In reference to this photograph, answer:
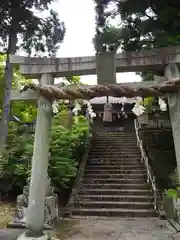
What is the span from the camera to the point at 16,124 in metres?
12.6

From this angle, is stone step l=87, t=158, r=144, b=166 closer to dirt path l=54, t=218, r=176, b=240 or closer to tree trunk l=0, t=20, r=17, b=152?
dirt path l=54, t=218, r=176, b=240

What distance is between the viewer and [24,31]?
12430mm

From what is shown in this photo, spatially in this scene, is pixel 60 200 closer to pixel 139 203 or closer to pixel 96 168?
pixel 96 168

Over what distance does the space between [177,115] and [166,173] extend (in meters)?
7.30

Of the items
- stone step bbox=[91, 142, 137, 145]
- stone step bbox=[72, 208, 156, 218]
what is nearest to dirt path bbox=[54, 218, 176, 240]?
stone step bbox=[72, 208, 156, 218]

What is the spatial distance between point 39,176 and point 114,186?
472 centimetres

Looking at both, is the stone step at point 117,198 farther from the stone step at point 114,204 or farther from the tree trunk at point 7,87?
the tree trunk at point 7,87

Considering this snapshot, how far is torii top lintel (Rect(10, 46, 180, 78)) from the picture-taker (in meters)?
4.49

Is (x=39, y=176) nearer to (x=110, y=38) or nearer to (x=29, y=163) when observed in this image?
(x=29, y=163)

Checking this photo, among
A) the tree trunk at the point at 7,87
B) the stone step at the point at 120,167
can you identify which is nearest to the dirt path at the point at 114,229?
the stone step at the point at 120,167

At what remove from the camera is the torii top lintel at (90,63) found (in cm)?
449

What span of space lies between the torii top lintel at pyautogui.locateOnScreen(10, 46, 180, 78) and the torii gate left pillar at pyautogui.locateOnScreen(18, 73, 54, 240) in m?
0.73

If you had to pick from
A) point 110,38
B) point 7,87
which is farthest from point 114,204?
point 7,87

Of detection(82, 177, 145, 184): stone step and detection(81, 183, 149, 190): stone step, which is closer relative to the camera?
detection(81, 183, 149, 190): stone step
